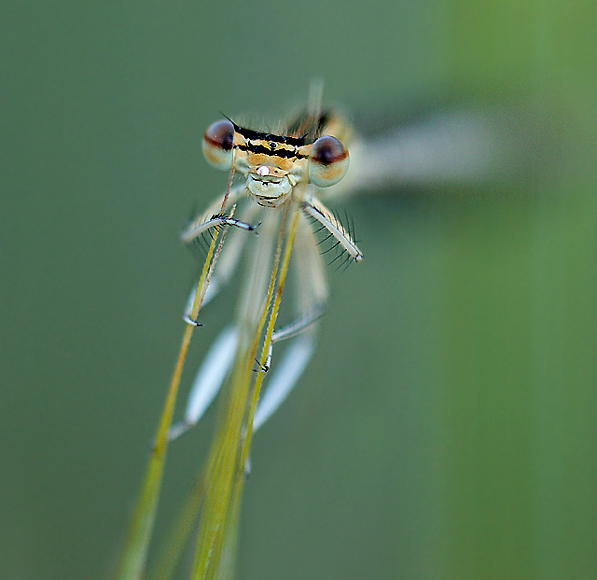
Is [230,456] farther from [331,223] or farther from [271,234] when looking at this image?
[271,234]

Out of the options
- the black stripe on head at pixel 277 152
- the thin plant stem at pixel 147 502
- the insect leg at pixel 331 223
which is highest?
the black stripe on head at pixel 277 152

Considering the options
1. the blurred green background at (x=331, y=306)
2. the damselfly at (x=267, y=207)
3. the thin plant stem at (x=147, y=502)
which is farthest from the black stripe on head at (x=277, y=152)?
the blurred green background at (x=331, y=306)

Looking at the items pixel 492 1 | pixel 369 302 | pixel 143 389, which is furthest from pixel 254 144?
pixel 492 1

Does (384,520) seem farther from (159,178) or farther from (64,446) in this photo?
(159,178)

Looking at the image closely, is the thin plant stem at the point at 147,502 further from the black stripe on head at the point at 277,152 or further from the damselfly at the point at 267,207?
the black stripe on head at the point at 277,152

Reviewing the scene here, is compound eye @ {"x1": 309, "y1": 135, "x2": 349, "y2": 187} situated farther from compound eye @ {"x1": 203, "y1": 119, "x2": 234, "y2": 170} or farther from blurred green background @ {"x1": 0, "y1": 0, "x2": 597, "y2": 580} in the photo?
blurred green background @ {"x1": 0, "y1": 0, "x2": 597, "y2": 580}

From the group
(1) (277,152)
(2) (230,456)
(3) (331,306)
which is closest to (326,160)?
(1) (277,152)
